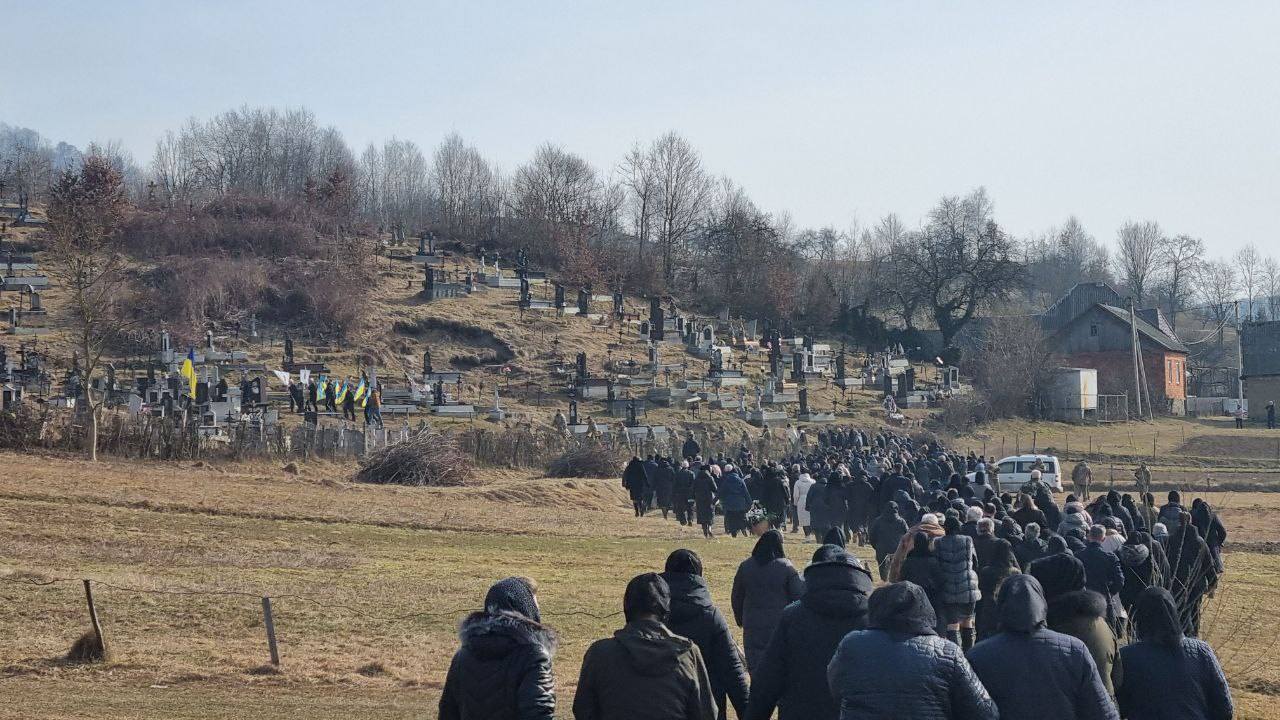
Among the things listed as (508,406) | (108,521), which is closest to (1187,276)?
(508,406)

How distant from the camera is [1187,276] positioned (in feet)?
398

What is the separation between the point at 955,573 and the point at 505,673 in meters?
6.97

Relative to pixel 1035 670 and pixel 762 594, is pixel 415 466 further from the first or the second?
pixel 1035 670

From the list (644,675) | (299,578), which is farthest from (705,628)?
(299,578)

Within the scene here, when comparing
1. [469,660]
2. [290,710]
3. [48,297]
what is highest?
[48,297]

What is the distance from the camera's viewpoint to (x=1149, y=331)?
81.9 m

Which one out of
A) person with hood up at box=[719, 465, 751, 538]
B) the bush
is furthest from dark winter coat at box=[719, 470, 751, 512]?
the bush

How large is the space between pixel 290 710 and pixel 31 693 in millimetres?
2591

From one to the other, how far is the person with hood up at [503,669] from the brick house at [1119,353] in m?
73.7

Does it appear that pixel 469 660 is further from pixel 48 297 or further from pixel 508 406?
pixel 48 297

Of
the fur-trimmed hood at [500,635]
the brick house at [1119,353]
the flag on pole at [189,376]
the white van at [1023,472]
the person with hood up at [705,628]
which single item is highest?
the brick house at [1119,353]

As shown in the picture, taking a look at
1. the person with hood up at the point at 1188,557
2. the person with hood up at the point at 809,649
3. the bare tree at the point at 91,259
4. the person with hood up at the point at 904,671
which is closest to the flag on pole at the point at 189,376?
the bare tree at the point at 91,259

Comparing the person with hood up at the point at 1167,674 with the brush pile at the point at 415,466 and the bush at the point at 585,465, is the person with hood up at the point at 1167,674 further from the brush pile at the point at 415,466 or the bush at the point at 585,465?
the bush at the point at 585,465

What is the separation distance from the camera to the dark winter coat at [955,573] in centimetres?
1185
